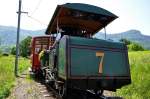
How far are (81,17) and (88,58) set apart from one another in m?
2.36

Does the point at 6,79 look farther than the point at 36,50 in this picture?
No

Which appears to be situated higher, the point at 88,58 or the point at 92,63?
the point at 88,58

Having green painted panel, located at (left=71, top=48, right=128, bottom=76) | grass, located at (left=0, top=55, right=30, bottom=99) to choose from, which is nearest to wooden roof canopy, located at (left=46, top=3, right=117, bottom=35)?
green painted panel, located at (left=71, top=48, right=128, bottom=76)

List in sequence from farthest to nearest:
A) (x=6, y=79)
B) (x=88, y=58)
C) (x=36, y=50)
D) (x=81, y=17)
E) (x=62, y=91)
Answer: (x=36, y=50) < (x=6, y=79) < (x=81, y=17) < (x=62, y=91) < (x=88, y=58)

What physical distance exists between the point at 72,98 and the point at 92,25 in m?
3.03

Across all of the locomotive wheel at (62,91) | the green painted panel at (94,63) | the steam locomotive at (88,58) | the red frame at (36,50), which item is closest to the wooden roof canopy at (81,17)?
the steam locomotive at (88,58)

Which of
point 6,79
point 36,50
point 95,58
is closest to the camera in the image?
point 95,58

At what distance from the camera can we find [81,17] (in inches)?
456

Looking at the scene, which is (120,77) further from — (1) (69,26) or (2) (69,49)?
(1) (69,26)

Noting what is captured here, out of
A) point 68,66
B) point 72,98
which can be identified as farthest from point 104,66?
point 72,98

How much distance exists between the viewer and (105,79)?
1002 centimetres

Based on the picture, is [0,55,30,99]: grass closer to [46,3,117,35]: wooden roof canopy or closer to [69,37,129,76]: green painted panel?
[46,3,117,35]: wooden roof canopy

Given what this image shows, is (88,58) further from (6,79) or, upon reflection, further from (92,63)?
(6,79)

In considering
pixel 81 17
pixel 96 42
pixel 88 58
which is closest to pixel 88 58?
pixel 88 58
